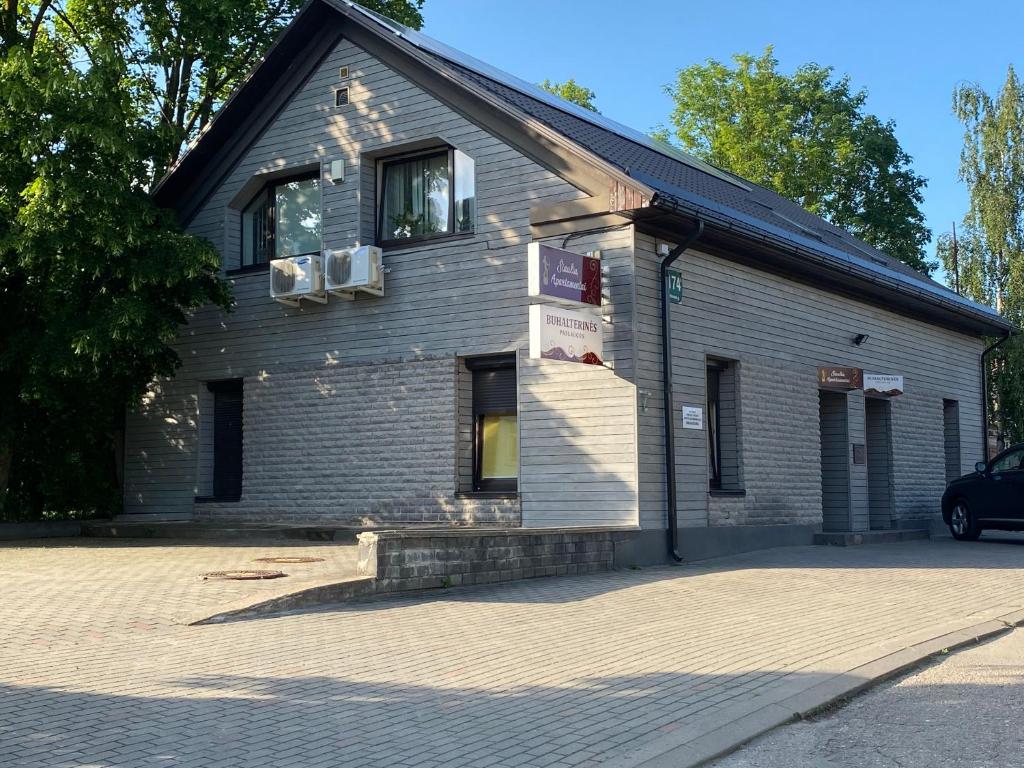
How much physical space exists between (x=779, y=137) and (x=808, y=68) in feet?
13.8

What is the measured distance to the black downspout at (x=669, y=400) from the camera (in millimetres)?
14531

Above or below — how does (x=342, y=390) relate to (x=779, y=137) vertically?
below

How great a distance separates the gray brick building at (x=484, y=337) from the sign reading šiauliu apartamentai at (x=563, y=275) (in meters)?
0.25

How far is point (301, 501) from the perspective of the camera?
17656 millimetres

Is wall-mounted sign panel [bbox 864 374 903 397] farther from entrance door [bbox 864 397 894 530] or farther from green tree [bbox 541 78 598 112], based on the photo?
green tree [bbox 541 78 598 112]

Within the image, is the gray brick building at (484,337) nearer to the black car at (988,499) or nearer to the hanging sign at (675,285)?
the hanging sign at (675,285)

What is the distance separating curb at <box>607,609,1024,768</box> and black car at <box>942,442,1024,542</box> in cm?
1076

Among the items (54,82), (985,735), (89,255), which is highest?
(54,82)

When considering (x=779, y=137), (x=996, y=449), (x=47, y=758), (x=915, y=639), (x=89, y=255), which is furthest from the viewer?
(x=779, y=137)

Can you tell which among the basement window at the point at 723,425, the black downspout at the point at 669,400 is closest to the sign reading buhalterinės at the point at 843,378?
the basement window at the point at 723,425

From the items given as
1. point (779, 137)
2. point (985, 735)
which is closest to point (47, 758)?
point (985, 735)

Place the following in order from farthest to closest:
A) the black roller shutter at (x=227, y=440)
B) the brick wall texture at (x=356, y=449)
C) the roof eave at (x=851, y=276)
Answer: the black roller shutter at (x=227, y=440) → the brick wall texture at (x=356, y=449) → the roof eave at (x=851, y=276)

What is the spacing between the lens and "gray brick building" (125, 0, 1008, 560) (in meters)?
14.8

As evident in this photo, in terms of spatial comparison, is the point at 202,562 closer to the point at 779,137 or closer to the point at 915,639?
the point at 915,639
